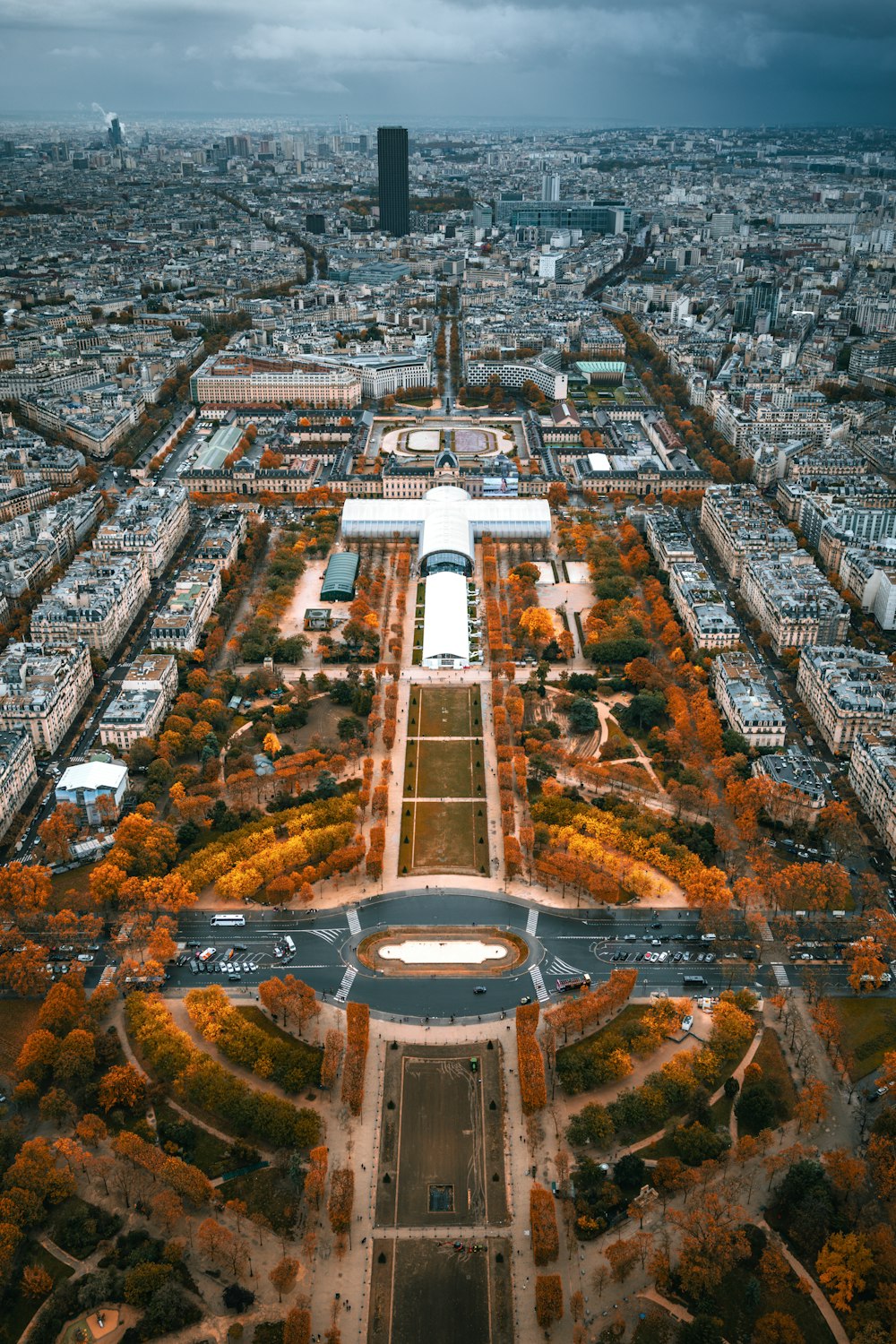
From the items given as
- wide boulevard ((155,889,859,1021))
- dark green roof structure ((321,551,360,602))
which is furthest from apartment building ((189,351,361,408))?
wide boulevard ((155,889,859,1021))

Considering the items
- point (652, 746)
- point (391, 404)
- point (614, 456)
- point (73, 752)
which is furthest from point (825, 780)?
point (391, 404)

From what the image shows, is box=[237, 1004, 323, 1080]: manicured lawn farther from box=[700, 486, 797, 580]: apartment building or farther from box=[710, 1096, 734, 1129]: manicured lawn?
box=[700, 486, 797, 580]: apartment building

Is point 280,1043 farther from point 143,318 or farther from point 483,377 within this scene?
point 143,318

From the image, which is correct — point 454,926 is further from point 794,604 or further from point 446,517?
point 446,517

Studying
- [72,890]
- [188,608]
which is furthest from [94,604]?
[72,890]

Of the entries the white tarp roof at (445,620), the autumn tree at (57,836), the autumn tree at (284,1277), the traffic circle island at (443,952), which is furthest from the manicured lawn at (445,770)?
the autumn tree at (284,1277)

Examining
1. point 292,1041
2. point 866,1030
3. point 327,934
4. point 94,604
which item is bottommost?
point 292,1041
